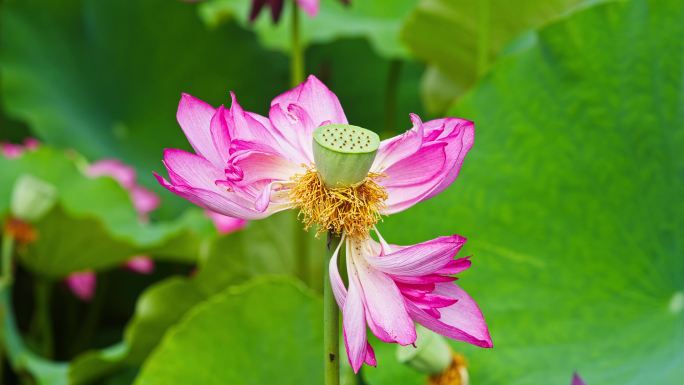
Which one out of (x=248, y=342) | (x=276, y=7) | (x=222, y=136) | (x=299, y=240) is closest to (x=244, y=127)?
(x=222, y=136)

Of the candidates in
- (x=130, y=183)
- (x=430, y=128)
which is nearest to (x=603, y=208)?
(x=430, y=128)

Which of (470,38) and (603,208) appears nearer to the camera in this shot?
(603,208)

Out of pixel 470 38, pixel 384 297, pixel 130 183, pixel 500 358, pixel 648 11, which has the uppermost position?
pixel 648 11

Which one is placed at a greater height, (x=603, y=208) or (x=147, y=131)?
(x=603, y=208)

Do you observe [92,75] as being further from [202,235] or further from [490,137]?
[490,137]

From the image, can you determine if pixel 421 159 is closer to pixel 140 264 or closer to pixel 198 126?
pixel 198 126

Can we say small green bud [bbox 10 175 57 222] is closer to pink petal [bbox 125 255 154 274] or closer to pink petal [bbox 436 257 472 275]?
pink petal [bbox 125 255 154 274]

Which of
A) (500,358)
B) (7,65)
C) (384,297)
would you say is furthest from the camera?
(7,65)

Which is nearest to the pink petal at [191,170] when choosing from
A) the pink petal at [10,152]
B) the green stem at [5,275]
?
the green stem at [5,275]
